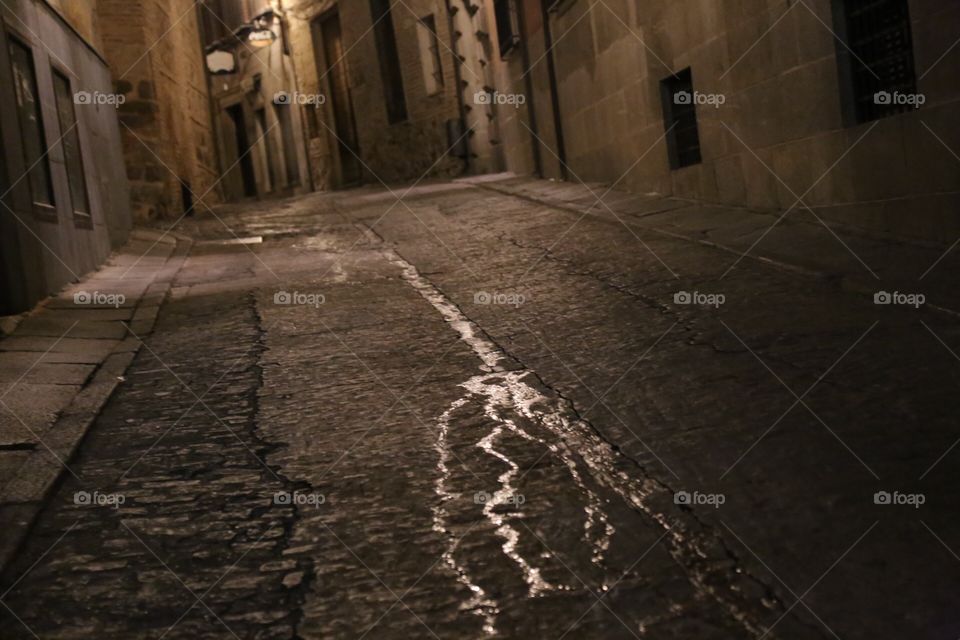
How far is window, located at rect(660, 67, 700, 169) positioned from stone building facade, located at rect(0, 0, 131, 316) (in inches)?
258

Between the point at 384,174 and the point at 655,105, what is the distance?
51.9 ft

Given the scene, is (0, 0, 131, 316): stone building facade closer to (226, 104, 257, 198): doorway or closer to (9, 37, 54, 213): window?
(9, 37, 54, 213): window

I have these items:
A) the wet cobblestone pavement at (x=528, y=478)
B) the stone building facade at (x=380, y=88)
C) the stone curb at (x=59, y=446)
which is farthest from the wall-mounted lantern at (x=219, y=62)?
the wet cobblestone pavement at (x=528, y=478)

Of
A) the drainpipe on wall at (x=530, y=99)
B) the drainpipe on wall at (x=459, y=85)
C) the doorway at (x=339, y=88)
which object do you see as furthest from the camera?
the doorway at (x=339, y=88)

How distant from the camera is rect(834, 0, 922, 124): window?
7.33 metres

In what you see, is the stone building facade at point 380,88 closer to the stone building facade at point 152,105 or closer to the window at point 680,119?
the stone building facade at point 152,105

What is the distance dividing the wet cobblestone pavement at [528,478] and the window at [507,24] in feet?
37.2

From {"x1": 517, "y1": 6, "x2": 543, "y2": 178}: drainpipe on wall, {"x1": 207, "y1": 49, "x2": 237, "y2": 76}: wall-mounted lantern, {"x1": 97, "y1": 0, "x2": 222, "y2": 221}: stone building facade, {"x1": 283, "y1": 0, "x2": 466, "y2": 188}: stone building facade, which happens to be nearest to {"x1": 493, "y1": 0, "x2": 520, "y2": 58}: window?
{"x1": 517, "y1": 6, "x2": 543, "y2": 178}: drainpipe on wall

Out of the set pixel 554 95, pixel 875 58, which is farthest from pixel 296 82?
pixel 875 58

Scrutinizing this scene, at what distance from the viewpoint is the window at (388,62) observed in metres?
26.7

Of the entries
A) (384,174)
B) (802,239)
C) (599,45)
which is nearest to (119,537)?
(802,239)

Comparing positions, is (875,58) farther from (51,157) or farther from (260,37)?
(260,37)

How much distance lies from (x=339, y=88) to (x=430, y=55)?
5.59 m

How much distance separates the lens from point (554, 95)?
15961mm
